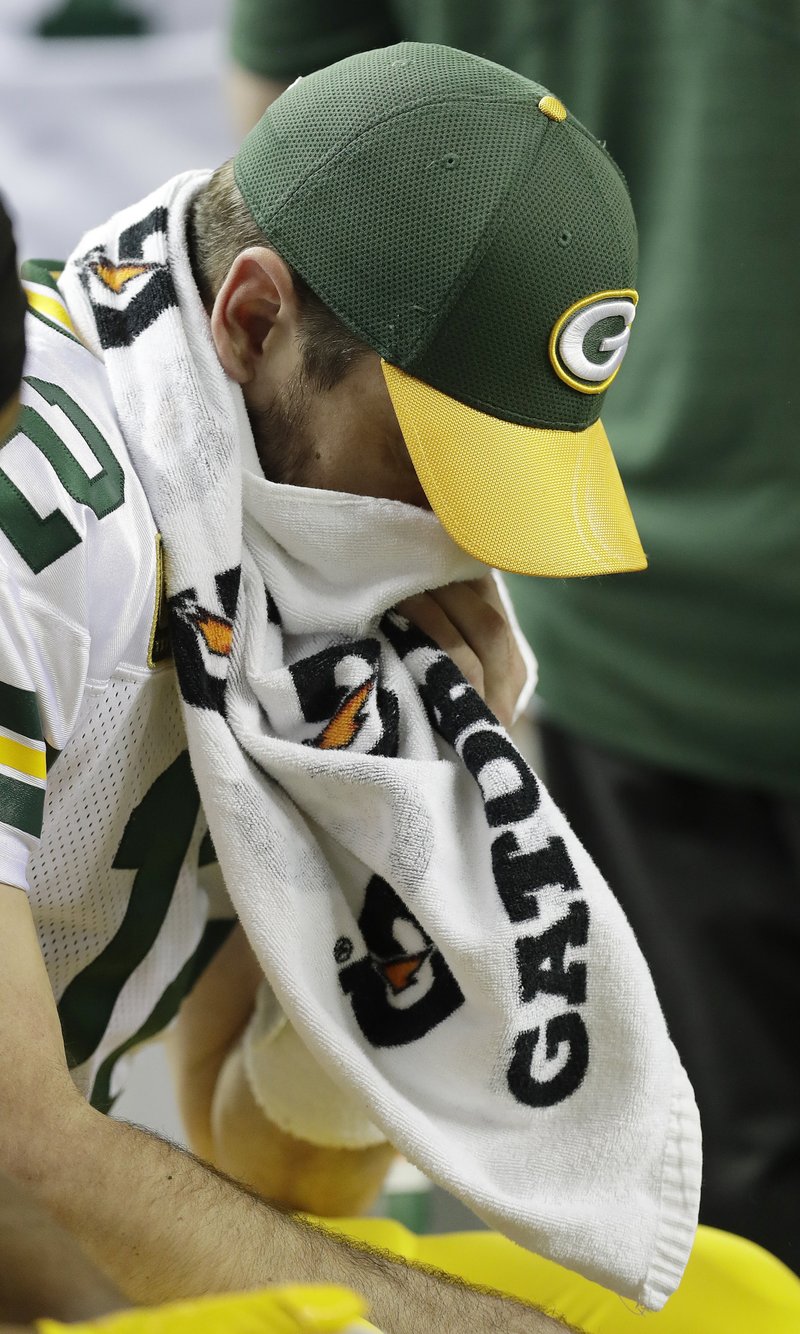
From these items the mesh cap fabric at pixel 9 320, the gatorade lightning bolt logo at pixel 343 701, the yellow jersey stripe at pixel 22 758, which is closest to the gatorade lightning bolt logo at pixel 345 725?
the gatorade lightning bolt logo at pixel 343 701

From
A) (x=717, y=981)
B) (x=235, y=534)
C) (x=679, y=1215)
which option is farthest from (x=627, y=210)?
(x=717, y=981)

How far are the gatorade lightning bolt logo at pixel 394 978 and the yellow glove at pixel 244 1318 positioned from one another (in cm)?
32

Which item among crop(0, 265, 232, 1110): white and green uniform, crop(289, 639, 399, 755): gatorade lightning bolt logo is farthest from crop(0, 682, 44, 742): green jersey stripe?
crop(289, 639, 399, 755): gatorade lightning bolt logo

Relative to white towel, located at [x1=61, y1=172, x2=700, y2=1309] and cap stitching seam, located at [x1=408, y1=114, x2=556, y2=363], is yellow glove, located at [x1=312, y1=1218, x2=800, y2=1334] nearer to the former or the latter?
white towel, located at [x1=61, y1=172, x2=700, y2=1309]

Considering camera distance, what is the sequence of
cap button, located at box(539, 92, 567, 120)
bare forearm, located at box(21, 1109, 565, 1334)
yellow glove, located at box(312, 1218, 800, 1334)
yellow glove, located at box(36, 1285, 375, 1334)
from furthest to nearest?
yellow glove, located at box(312, 1218, 800, 1334), cap button, located at box(539, 92, 567, 120), bare forearm, located at box(21, 1109, 565, 1334), yellow glove, located at box(36, 1285, 375, 1334)

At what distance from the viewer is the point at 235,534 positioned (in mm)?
→ 618

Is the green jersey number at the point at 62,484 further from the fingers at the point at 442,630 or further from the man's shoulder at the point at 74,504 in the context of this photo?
the fingers at the point at 442,630

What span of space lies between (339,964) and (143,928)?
0.13 meters

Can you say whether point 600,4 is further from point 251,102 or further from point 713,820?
point 713,820

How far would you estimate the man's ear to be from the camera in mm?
624

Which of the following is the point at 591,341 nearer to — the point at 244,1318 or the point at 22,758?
the point at 22,758

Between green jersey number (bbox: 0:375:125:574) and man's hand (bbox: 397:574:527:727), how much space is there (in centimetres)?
18

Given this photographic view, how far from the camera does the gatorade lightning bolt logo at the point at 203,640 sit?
61 centimetres

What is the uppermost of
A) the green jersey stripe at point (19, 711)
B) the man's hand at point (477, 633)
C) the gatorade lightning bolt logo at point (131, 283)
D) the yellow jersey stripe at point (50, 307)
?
the gatorade lightning bolt logo at point (131, 283)
